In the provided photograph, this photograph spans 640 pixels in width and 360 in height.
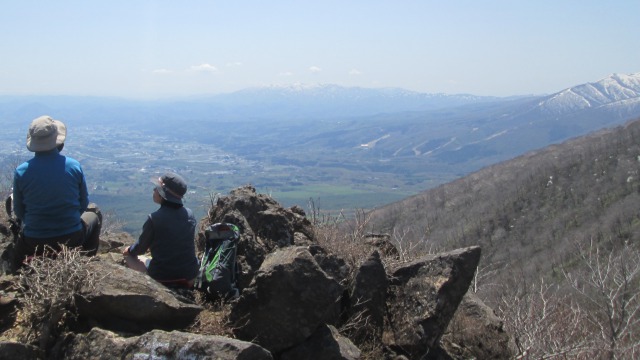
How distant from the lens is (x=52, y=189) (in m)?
6.31

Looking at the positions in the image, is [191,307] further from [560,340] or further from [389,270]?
[560,340]

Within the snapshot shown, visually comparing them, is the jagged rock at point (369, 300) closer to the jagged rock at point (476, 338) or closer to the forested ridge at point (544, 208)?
the jagged rock at point (476, 338)

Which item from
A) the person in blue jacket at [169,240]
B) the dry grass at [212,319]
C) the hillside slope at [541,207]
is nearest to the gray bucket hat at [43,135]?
the person in blue jacket at [169,240]

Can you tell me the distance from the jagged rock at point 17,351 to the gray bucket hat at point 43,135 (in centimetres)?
252

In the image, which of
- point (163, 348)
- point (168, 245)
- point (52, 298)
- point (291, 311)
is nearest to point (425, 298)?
point (291, 311)

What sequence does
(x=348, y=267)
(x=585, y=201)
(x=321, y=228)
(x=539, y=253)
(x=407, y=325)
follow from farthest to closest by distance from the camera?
(x=585, y=201)
(x=539, y=253)
(x=321, y=228)
(x=348, y=267)
(x=407, y=325)

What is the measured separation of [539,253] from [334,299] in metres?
76.1

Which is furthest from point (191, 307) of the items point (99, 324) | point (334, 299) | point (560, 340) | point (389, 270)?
point (560, 340)

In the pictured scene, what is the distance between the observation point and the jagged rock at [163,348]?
4414 millimetres

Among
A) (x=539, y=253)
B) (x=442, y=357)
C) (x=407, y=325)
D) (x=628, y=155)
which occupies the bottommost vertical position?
(x=539, y=253)

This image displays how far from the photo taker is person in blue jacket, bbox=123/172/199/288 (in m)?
6.45

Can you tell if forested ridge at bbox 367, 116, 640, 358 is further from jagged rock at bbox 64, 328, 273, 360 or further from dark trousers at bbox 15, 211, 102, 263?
jagged rock at bbox 64, 328, 273, 360

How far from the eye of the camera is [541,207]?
297 ft

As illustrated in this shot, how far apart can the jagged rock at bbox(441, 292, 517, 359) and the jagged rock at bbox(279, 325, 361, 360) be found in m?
1.67
